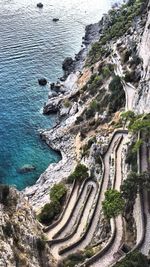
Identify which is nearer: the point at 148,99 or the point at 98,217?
the point at 98,217

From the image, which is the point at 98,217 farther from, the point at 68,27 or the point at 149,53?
the point at 68,27

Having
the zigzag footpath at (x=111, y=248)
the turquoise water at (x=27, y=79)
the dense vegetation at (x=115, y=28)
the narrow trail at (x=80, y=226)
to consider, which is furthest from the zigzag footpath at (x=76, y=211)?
the dense vegetation at (x=115, y=28)

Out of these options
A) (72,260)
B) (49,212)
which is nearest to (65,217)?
(49,212)

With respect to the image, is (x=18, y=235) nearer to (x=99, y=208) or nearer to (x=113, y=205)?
(x=113, y=205)

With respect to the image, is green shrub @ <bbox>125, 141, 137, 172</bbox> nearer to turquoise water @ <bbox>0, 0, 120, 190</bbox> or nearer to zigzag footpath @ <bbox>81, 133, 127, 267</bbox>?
zigzag footpath @ <bbox>81, 133, 127, 267</bbox>

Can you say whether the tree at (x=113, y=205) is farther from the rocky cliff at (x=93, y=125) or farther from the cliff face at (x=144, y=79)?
the cliff face at (x=144, y=79)

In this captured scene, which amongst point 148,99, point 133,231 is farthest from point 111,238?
point 148,99
